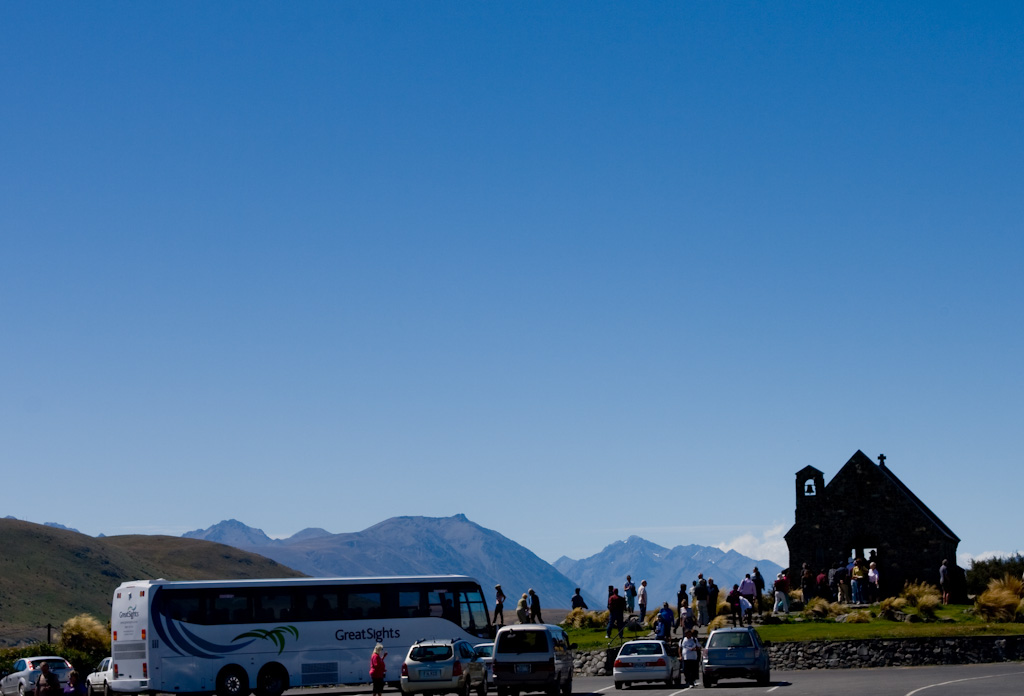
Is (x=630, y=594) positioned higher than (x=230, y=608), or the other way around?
(x=230, y=608)

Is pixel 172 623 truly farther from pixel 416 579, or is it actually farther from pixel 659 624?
pixel 659 624

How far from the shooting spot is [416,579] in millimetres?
35469

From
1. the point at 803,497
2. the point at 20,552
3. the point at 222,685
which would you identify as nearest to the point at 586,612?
the point at 803,497

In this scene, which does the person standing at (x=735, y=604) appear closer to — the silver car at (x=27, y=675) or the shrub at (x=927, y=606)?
the shrub at (x=927, y=606)

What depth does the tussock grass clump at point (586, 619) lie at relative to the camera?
50875mm

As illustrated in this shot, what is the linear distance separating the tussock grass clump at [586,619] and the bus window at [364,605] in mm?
17791

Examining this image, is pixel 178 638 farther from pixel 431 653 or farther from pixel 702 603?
pixel 702 603

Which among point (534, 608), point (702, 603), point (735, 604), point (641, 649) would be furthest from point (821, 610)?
point (641, 649)

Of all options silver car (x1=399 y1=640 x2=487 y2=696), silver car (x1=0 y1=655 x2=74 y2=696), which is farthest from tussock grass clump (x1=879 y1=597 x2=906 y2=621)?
silver car (x1=0 y1=655 x2=74 y2=696)

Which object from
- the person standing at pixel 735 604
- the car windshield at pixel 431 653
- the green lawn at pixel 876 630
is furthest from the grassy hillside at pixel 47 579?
the car windshield at pixel 431 653

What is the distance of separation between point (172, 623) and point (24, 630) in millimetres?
121984

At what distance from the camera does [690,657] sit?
35312 millimetres

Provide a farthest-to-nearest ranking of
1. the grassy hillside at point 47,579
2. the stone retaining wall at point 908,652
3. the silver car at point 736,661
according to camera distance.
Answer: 1. the grassy hillside at point 47,579
2. the stone retaining wall at point 908,652
3. the silver car at point 736,661

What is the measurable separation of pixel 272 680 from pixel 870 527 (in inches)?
1334
